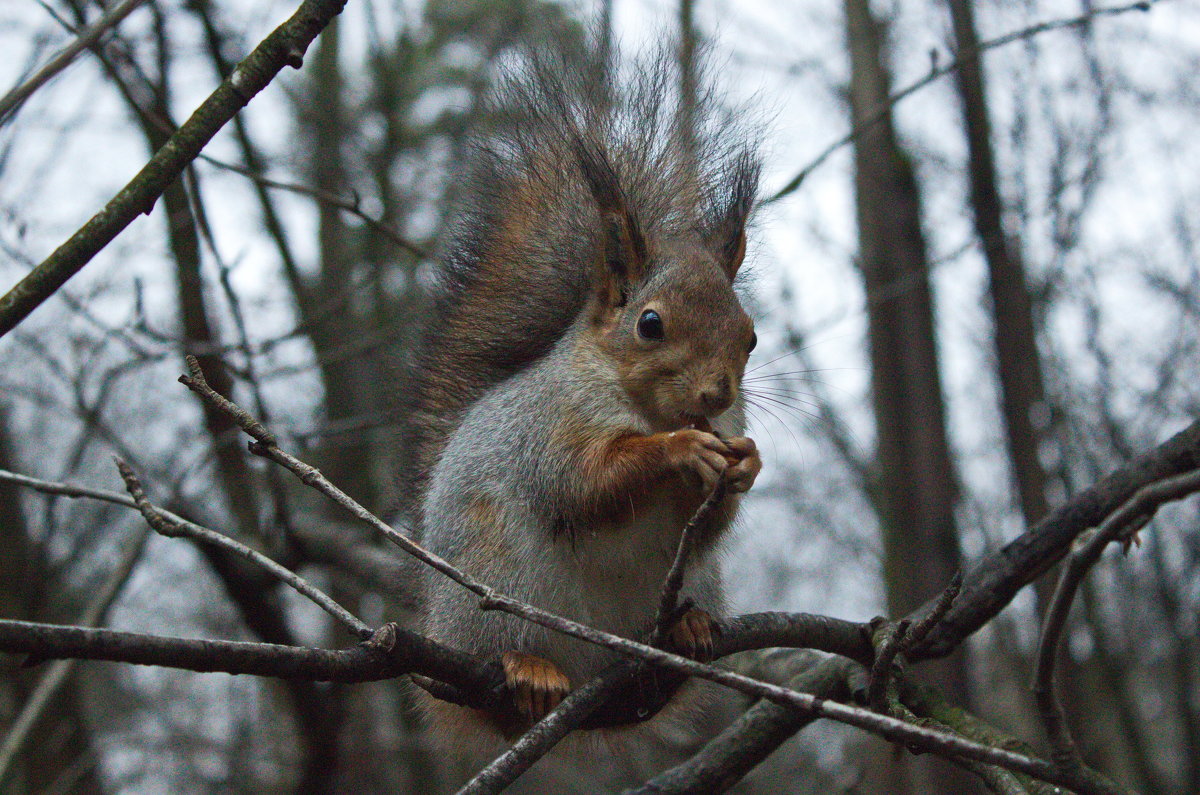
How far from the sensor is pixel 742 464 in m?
2.31

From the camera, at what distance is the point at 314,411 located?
8445 millimetres

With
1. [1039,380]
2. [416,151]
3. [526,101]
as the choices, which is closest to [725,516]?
[526,101]

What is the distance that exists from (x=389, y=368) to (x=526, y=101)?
1241mm

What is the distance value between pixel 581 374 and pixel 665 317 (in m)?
0.26

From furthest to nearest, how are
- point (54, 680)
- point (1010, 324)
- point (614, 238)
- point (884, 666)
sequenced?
point (1010, 324) < point (54, 680) < point (614, 238) < point (884, 666)

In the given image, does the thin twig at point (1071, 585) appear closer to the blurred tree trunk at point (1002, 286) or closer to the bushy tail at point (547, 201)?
the bushy tail at point (547, 201)

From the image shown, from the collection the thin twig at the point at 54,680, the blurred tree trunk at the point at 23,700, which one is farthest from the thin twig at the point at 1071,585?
the blurred tree trunk at the point at 23,700

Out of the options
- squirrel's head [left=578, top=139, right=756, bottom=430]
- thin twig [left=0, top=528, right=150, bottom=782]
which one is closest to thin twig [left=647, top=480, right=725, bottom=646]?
squirrel's head [left=578, top=139, right=756, bottom=430]

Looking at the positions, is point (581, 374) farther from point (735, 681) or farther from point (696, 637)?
point (735, 681)

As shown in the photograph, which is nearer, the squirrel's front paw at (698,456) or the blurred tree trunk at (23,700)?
the squirrel's front paw at (698,456)

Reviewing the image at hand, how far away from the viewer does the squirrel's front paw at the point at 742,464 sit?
89.7 inches

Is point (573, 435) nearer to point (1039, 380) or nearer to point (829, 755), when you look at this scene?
point (1039, 380)

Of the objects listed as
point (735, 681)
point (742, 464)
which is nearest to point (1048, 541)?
point (742, 464)

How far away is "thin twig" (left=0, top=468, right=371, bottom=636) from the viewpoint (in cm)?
177
